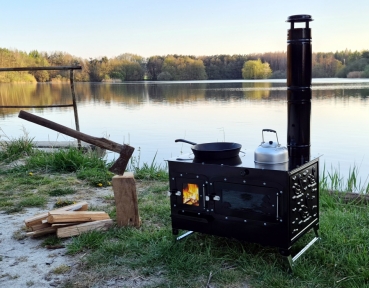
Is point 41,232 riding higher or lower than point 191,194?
lower

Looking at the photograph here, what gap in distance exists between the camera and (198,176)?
99.4 inches

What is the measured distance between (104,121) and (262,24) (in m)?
6.43

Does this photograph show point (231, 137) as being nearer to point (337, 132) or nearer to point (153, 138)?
point (153, 138)

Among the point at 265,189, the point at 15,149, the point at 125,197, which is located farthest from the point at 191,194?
the point at 15,149

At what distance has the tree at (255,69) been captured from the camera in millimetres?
21364

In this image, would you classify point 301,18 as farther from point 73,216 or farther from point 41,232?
point 41,232

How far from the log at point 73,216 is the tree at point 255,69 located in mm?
18927

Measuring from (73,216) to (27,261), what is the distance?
52 cm

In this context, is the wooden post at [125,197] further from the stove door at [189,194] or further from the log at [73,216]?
the stove door at [189,194]

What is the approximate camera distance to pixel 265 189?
2287 millimetres

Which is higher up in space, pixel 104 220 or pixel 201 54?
pixel 201 54

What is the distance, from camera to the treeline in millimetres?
18703

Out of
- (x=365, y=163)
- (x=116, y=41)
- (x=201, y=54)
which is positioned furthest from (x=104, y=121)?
(x=201, y=54)

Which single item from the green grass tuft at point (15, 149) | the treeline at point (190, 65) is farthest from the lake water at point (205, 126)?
the treeline at point (190, 65)
